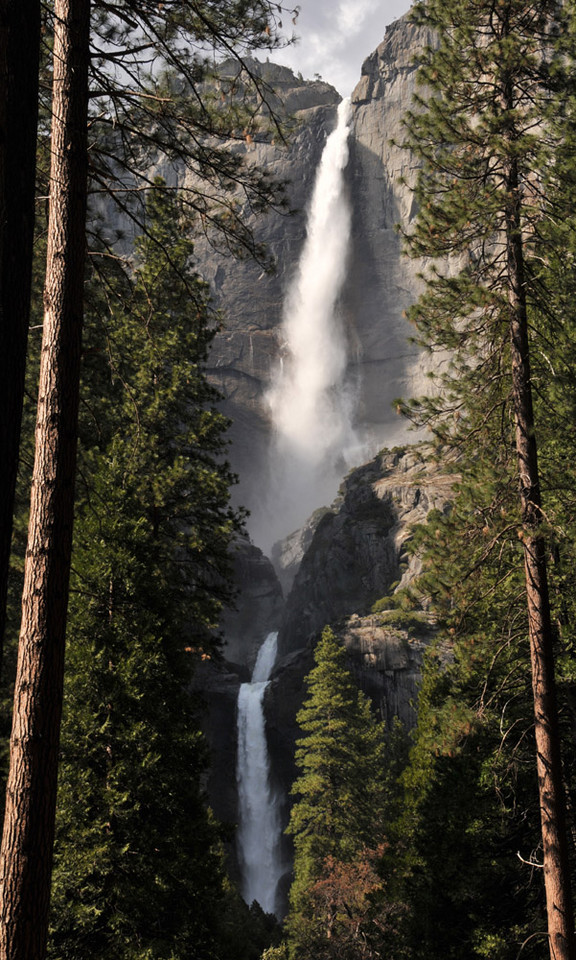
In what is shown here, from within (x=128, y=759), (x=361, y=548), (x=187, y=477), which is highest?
(x=361, y=548)

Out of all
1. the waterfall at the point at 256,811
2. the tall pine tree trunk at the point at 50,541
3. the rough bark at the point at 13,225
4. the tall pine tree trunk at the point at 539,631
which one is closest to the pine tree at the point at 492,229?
the tall pine tree trunk at the point at 539,631

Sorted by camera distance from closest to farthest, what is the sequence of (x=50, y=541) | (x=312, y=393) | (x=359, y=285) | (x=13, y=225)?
1. (x=13, y=225)
2. (x=50, y=541)
3. (x=312, y=393)
4. (x=359, y=285)

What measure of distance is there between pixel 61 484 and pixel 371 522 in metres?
49.3

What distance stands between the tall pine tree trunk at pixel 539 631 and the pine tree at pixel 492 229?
0.02 metres

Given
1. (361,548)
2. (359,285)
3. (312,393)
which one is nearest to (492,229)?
(361,548)

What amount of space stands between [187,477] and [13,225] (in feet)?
28.8

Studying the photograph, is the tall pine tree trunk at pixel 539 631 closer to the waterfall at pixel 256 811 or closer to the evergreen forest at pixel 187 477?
the evergreen forest at pixel 187 477

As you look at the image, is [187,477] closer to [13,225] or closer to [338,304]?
[13,225]

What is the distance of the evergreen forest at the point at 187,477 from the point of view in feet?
11.9

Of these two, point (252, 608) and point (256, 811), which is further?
point (252, 608)

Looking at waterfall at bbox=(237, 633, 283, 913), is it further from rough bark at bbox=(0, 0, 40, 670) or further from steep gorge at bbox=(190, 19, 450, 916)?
rough bark at bbox=(0, 0, 40, 670)

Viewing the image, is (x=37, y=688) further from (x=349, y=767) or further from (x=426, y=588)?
(x=349, y=767)

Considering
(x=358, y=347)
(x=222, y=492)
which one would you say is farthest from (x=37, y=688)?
(x=358, y=347)

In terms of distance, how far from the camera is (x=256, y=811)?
1529 inches
